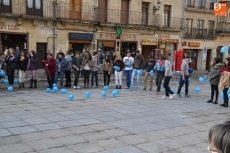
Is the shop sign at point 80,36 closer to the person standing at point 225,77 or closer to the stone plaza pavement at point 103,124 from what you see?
the stone plaza pavement at point 103,124

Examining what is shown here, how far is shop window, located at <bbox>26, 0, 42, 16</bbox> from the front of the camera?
20.4 m

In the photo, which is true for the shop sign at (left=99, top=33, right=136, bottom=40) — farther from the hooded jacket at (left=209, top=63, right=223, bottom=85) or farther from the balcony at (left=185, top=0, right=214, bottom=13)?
the hooded jacket at (left=209, top=63, right=223, bottom=85)

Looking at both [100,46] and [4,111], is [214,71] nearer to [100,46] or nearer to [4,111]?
[4,111]

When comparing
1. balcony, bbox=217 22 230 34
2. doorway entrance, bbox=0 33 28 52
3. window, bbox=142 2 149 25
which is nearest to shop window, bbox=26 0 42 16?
doorway entrance, bbox=0 33 28 52

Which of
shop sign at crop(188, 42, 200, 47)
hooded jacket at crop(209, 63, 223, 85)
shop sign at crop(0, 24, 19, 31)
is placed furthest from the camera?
shop sign at crop(188, 42, 200, 47)

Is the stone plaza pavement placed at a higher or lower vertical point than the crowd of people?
lower

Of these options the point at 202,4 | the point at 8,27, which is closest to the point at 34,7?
the point at 8,27

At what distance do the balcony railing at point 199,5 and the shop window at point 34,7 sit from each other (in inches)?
634

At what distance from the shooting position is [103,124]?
685cm

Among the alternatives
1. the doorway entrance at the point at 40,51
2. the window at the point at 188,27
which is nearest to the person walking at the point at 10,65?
the doorway entrance at the point at 40,51

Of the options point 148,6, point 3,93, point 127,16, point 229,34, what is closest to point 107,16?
point 127,16

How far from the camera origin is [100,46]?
2425cm

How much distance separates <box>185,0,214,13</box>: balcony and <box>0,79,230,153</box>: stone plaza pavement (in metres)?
22.1

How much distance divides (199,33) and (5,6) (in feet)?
67.4
